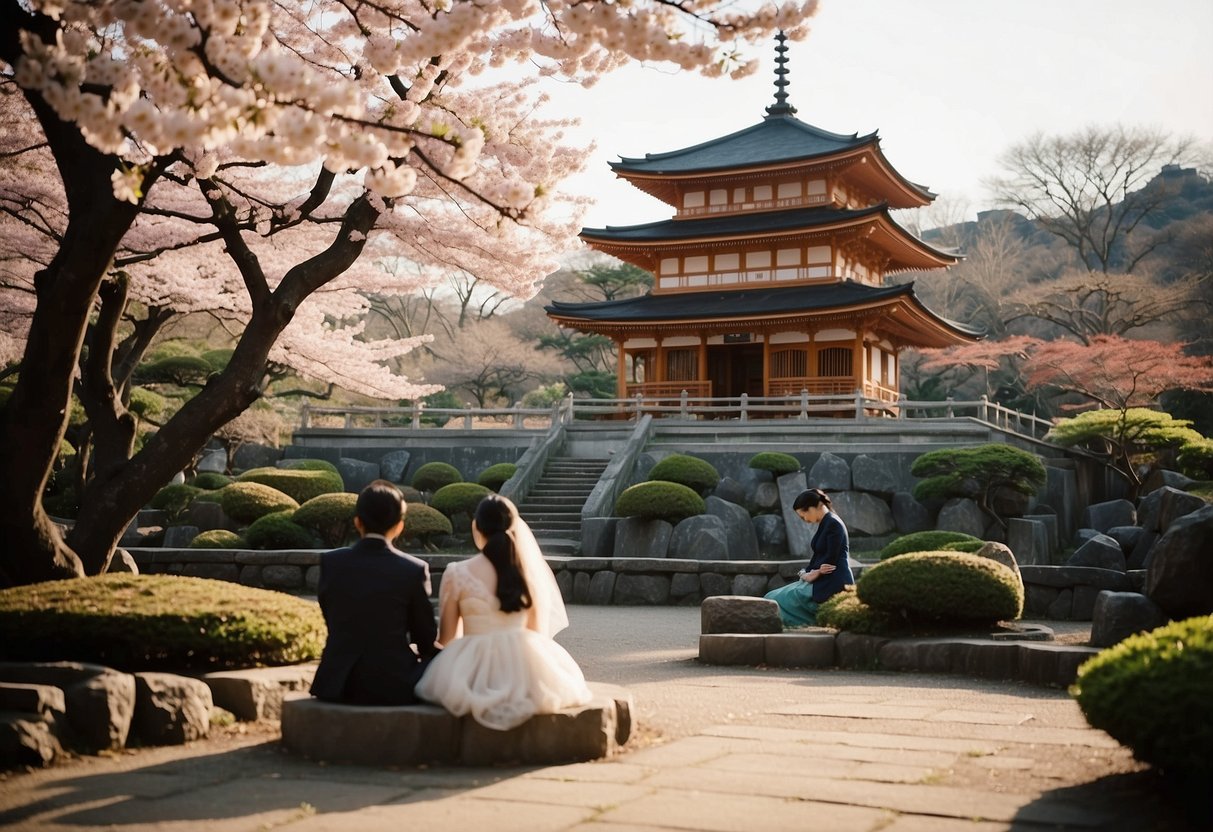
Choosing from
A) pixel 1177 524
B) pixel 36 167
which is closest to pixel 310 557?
pixel 36 167

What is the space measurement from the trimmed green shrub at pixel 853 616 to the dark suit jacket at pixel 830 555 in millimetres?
150

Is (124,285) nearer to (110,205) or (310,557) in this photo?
(110,205)

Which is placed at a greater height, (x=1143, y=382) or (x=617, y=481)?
(x=1143, y=382)

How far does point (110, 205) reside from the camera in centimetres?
659

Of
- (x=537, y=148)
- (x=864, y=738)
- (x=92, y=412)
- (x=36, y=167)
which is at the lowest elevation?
(x=864, y=738)

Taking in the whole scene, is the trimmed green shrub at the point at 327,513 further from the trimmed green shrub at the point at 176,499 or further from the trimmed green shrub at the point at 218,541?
the trimmed green shrub at the point at 176,499

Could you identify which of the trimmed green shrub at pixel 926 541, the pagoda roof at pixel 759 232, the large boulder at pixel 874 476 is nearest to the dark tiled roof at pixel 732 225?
the pagoda roof at pixel 759 232

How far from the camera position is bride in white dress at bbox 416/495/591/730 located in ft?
16.6

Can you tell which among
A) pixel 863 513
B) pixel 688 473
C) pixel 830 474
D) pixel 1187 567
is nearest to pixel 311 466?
pixel 688 473

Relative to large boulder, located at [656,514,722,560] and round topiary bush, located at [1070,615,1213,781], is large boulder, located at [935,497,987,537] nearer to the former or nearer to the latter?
large boulder, located at [656,514,722,560]

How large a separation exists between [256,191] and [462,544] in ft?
30.6

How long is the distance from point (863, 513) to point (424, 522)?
8.61m

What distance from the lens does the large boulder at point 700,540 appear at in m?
18.8

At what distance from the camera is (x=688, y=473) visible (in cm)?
2197
